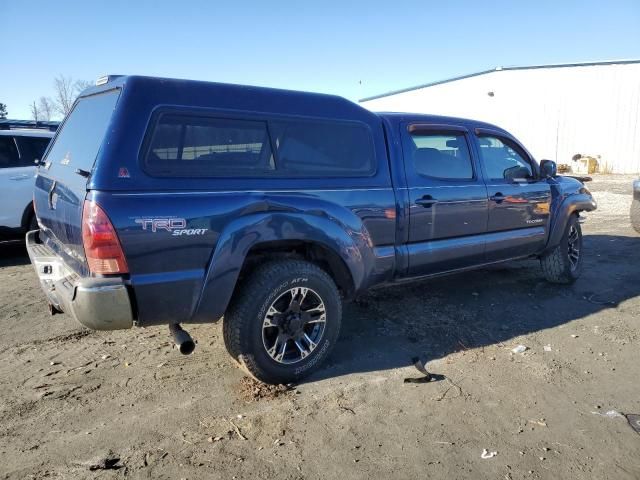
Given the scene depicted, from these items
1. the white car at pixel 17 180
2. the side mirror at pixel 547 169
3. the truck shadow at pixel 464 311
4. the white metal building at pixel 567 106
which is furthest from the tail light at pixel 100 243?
the white metal building at pixel 567 106

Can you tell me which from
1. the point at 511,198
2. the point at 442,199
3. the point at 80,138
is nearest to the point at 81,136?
the point at 80,138

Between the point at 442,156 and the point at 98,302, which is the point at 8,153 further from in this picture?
the point at 442,156

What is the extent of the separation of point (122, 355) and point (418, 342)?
2.44m

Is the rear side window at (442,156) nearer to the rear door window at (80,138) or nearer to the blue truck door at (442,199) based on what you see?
the blue truck door at (442,199)

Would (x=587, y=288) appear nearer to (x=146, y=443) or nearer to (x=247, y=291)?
(x=247, y=291)

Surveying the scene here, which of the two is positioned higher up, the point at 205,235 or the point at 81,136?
the point at 81,136

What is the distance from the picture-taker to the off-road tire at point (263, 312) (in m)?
3.17

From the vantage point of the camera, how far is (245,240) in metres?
3.05

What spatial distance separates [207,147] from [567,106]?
2576 cm

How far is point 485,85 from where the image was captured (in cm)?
2753

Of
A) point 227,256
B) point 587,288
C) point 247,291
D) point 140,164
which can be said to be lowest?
point 587,288

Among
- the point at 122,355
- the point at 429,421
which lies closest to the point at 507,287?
the point at 429,421

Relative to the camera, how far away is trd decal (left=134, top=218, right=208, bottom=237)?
273 cm

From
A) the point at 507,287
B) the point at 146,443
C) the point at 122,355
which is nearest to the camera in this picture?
the point at 146,443
